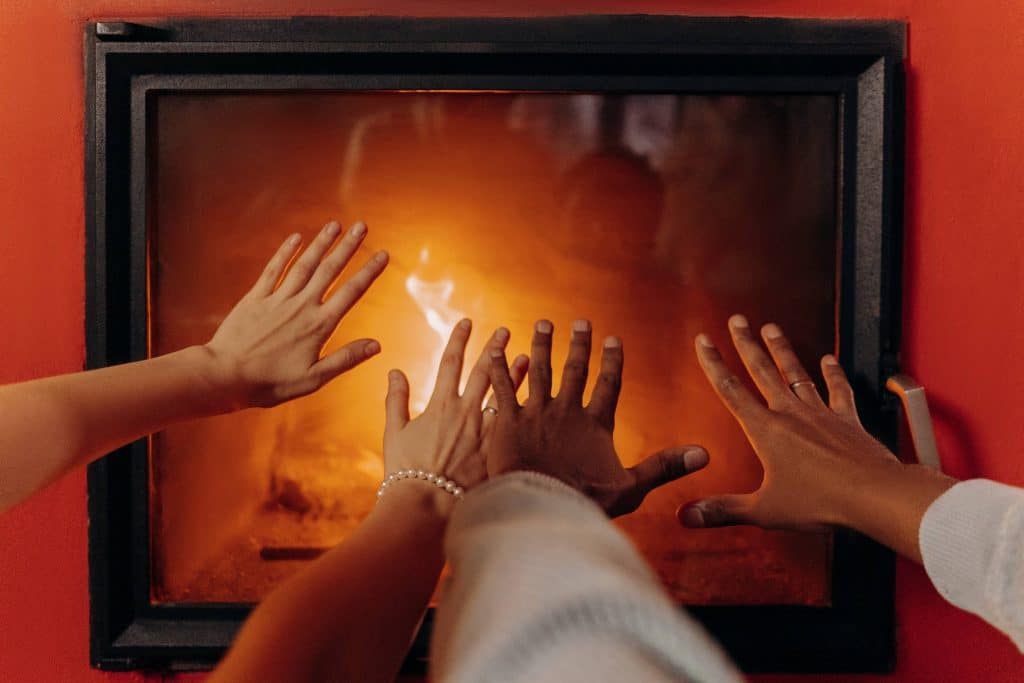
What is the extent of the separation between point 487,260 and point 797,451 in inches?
A: 17.3

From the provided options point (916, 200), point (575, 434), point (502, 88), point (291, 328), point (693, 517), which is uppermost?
point (502, 88)

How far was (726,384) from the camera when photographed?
85 centimetres

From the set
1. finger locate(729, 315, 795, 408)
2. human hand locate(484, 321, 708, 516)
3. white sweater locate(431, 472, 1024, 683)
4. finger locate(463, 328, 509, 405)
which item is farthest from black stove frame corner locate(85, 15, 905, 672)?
white sweater locate(431, 472, 1024, 683)

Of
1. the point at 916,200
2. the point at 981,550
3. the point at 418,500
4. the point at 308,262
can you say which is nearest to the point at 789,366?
the point at 916,200

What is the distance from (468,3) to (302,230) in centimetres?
35

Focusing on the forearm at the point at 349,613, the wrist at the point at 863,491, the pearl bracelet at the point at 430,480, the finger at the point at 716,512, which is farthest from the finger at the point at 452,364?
the wrist at the point at 863,491

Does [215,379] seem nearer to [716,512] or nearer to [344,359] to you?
[344,359]

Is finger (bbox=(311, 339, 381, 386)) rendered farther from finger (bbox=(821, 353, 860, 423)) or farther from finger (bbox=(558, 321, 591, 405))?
finger (bbox=(821, 353, 860, 423))

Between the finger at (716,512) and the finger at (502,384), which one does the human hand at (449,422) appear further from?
the finger at (716,512)

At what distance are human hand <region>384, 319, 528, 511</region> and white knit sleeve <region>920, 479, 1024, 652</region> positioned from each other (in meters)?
0.45

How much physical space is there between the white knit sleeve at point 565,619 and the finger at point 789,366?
0.67 metres

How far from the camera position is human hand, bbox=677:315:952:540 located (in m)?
0.73

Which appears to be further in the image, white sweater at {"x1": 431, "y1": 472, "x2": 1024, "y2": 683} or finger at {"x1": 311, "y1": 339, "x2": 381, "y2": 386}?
finger at {"x1": 311, "y1": 339, "x2": 381, "y2": 386}

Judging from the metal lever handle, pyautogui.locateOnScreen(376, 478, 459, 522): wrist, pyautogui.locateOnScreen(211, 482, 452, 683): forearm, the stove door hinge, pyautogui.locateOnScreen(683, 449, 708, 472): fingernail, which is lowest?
pyautogui.locateOnScreen(211, 482, 452, 683): forearm
